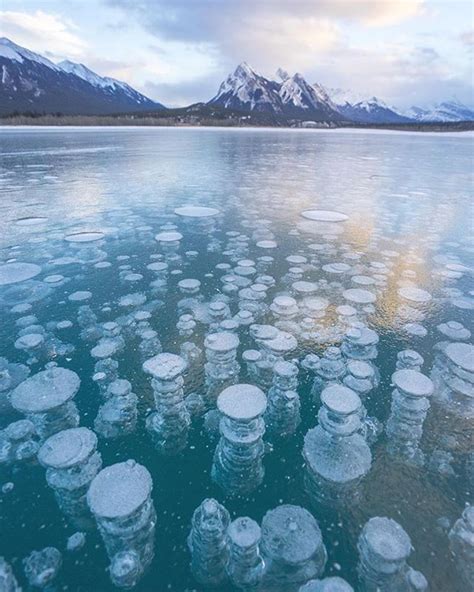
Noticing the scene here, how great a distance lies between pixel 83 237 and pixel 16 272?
5.68ft

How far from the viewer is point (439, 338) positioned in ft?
11.8

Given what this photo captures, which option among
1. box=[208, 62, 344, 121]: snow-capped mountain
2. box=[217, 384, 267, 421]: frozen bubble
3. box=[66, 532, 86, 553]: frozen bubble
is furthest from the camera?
box=[208, 62, 344, 121]: snow-capped mountain

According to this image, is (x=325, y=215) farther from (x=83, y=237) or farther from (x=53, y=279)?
(x=53, y=279)

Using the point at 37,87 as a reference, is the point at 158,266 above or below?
below

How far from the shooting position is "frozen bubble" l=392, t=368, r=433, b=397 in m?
2.49

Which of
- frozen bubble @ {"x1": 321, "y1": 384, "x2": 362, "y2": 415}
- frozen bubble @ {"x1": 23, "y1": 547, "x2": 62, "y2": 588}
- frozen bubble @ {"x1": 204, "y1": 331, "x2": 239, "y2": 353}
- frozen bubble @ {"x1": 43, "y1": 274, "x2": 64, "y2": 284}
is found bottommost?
frozen bubble @ {"x1": 43, "y1": 274, "x2": 64, "y2": 284}

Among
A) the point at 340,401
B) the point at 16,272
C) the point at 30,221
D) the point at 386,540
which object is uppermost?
the point at 340,401

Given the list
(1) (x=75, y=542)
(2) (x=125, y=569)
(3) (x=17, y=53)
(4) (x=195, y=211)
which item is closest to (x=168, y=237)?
(4) (x=195, y=211)

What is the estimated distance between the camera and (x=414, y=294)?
14.6 feet

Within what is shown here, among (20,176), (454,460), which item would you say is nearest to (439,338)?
(454,460)

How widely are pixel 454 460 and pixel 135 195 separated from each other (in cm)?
980

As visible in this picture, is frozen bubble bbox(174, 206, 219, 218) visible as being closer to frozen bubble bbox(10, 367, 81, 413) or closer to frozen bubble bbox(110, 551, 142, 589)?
Result: frozen bubble bbox(10, 367, 81, 413)

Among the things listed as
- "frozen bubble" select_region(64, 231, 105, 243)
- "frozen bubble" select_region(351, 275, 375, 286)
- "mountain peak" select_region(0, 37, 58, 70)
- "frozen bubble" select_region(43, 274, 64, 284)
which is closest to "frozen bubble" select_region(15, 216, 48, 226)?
"frozen bubble" select_region(64, 231, 105, 243)

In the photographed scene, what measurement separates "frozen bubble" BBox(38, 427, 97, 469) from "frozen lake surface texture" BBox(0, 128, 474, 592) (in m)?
0.01
